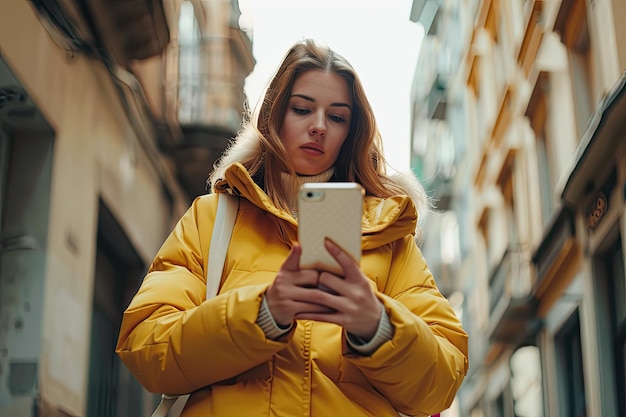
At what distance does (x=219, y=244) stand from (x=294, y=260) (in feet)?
1.78

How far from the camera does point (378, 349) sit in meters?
2.73

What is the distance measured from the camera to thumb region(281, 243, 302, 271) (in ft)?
8.63

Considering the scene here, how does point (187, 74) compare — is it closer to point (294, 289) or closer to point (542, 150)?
point (542, 150)

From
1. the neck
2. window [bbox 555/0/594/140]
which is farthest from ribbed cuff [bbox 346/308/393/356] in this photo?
window [bbox 555/0/594/140]

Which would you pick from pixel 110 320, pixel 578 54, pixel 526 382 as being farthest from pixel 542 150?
pixel 110 320

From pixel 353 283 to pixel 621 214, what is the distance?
8599mm

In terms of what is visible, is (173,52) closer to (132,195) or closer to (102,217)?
(132,195)

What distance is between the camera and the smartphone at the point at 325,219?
2621mm

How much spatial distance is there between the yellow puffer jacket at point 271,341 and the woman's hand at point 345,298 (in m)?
0.10

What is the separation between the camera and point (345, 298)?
8.76 ft

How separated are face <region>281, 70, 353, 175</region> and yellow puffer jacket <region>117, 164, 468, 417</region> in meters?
0.27

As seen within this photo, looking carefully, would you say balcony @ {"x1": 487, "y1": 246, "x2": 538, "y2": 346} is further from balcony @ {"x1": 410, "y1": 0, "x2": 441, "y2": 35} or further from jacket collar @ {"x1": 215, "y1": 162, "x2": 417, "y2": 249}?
jacket collar @ {"x1": 215, "y1": 162, "x2": 417, "y2": 249}

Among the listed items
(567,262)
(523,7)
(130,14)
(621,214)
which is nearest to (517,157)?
(523,7)

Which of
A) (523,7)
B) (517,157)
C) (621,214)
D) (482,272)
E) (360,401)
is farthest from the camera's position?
(482,272)
